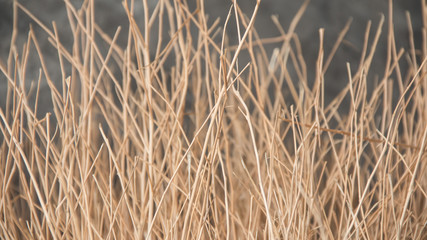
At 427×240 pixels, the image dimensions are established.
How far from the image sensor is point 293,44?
0.73m

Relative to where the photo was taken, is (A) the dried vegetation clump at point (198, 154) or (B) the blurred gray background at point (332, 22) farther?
(B) the blurred gray background at point (332, 22)

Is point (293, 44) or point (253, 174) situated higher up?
point (293, 44)

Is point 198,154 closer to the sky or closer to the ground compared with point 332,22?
closer to the ground

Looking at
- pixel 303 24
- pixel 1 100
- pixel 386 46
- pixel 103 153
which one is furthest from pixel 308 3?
pixel 1 100

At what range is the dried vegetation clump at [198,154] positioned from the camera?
1.20 feet

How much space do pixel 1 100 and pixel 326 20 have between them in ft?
1.95

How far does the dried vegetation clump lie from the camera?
0.36m

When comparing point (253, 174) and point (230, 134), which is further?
point (230, 134)

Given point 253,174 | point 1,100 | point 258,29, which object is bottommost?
point 253,174

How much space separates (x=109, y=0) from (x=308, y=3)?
36cm

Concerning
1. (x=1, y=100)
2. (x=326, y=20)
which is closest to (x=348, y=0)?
(x=326, y=20)

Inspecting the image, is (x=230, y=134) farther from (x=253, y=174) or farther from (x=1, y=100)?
(x=1, y=100)

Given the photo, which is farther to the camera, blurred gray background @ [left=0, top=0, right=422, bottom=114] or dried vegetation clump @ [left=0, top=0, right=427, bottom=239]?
blurred gray background @ [left=0, top=0, right=422, bottom=114]

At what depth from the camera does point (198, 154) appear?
0.63 meters
